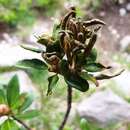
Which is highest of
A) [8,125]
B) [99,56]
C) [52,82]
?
[52,82]

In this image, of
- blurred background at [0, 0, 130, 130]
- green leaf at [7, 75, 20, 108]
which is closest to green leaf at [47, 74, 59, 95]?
green leaf at [7, 75, 20, 108]

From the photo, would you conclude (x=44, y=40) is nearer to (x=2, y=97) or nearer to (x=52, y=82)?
(x=52, y=82)

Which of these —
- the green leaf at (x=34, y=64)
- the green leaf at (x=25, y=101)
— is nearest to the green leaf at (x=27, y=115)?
the green leaf at (x=25, y=101)

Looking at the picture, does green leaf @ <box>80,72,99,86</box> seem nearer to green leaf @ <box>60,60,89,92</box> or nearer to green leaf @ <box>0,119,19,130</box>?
green leaf @ <box>60,60,89,92</box>

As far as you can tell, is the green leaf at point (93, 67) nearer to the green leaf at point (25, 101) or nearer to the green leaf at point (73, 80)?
the green leaf at point (73, 80)

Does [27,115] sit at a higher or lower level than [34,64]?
lower

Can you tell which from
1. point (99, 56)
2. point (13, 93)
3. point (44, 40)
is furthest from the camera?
point (99, 56)

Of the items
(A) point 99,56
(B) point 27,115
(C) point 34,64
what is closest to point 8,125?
(B) point 27,115

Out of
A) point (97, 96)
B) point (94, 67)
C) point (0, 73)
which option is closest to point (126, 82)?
point (97, 96)
